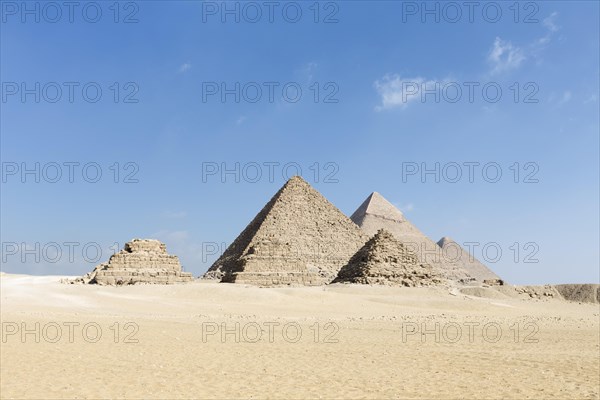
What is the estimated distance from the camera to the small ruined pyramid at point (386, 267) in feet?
132

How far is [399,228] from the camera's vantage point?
3250 inches

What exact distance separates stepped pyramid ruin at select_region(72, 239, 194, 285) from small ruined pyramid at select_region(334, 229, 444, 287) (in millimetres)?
13305

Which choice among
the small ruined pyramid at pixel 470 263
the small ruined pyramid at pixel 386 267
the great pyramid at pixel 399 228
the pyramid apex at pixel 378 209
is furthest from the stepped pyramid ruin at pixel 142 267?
the small ruined pyramid at pixel 470 263

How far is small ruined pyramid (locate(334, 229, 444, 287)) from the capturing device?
4038 cm

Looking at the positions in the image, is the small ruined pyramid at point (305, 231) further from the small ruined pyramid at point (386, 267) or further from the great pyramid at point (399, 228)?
the great pyramid at point (399, 228)

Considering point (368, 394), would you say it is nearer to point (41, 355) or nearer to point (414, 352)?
point (414, 352)

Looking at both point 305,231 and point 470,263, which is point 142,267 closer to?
point 305,231

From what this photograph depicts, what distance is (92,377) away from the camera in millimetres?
9789

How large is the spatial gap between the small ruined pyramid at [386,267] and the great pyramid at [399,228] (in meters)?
32.0

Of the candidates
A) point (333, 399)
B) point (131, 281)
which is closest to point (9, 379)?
point (333, 399)

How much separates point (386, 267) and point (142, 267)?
1866 cm

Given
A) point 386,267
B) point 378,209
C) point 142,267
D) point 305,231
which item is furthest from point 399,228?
point 142,267

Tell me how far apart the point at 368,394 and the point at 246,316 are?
45.0 feet

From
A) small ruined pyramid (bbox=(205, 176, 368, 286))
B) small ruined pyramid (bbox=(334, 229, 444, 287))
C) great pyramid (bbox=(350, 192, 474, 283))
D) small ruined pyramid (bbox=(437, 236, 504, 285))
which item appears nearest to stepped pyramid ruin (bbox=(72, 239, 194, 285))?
small ruined pyramid (bbox=(205, 176, 368, 286))
